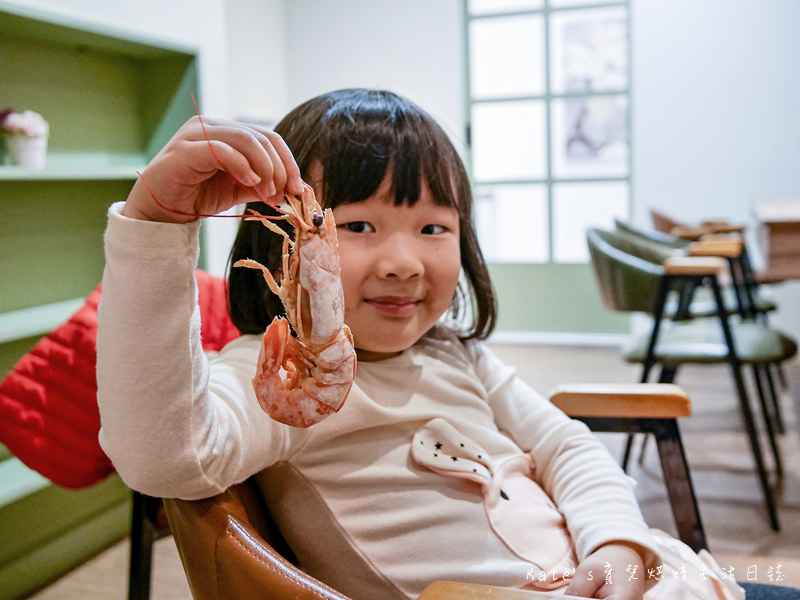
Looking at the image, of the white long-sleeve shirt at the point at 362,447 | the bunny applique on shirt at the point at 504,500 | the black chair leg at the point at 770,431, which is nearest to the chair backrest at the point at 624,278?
the black chair leg at the point at 770,431

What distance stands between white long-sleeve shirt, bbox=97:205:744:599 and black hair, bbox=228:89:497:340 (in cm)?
9

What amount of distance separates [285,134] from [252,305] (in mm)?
250

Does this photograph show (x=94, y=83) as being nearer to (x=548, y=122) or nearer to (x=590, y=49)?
(x=548, y=122)

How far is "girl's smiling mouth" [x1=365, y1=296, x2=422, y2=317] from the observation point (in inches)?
35.6

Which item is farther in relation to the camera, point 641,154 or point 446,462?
point 641,154

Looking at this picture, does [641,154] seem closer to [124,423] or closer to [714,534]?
[714,534]

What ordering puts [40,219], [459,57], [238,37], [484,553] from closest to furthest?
1. [484,553]
2. [40,219]
3. [238,37]
4. [459,57]

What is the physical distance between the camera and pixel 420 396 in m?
1.04

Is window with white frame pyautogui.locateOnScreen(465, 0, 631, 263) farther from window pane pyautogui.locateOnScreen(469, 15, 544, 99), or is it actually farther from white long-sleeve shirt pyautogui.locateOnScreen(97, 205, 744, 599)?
white long-sleeve shirt pyautogui.locateOnScreen(97, 205, 744, 599)

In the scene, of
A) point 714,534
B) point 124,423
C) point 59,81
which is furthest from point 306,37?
point 124,423

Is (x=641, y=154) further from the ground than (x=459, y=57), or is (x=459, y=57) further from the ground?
(x=459, y=57)

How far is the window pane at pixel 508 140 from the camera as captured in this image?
541 centimetres

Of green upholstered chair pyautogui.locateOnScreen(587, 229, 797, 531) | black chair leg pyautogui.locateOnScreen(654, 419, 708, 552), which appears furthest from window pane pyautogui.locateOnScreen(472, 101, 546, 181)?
black chair leg pyautogui.locateOnScreen(654, 419, 708, 552)

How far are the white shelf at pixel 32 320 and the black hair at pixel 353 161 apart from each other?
1316mm
